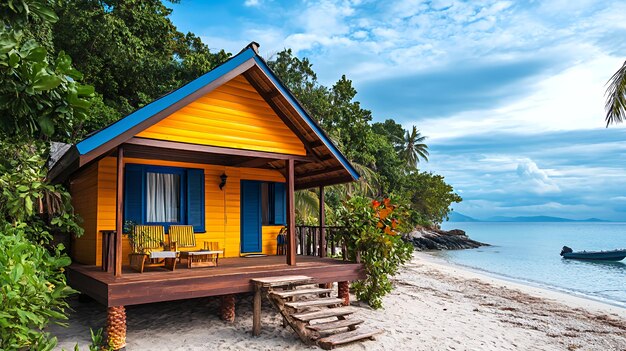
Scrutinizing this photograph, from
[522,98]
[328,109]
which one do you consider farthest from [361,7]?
[522,98]

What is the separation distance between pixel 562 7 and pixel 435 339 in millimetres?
20964

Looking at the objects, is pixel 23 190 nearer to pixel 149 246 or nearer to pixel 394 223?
pixel 149 246

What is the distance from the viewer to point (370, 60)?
950 inches

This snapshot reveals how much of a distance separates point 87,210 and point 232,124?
14.1 ft

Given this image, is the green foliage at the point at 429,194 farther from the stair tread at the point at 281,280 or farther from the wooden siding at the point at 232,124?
the stair tread at the point at 281,280

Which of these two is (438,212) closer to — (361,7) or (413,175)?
(413,175)

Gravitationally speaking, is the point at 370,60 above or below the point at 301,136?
above

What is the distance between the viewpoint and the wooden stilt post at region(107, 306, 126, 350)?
6.90 meters

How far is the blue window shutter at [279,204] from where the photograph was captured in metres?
12.6

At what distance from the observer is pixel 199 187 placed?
35.9ft

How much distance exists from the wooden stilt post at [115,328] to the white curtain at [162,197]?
3486mm

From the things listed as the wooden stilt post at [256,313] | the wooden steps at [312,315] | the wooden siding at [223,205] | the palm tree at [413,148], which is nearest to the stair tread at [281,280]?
the wooden steps at [312,315]

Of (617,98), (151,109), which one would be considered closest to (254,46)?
(151,109)

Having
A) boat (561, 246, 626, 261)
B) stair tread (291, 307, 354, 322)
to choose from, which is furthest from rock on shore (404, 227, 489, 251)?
stair tread (291, 307, 354, 322)
